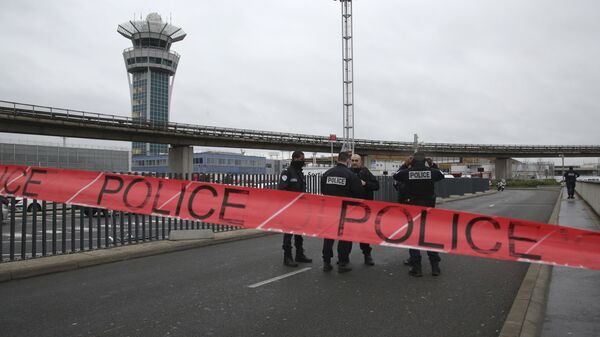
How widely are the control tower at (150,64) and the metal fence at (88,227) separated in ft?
400

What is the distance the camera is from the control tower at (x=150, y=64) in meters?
134

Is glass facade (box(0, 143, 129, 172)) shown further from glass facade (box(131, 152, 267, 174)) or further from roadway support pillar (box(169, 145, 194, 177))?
roadway support pillar (box(169, 145, 194, 177))

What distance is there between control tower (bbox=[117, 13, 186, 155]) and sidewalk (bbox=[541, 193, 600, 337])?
135m

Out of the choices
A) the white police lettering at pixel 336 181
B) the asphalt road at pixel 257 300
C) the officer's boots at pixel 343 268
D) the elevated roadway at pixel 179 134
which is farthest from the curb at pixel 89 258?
the elevated roadway at pixel 179 134

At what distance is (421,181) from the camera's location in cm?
706

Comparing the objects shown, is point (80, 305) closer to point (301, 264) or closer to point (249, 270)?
point (249, 270)

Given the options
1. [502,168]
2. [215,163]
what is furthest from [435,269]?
[215,163]

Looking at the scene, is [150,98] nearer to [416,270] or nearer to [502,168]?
[502,168]

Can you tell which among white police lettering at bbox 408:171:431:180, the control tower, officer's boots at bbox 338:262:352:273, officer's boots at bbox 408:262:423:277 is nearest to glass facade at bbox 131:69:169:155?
the control tower

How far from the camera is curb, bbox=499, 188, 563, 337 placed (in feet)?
13.6

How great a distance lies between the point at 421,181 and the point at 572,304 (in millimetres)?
2728

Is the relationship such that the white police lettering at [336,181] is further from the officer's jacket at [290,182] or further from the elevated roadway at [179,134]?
the elevated roadway at [179,134]

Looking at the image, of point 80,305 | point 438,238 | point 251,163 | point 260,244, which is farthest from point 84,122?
point 251,163

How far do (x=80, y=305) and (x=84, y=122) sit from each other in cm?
4290
